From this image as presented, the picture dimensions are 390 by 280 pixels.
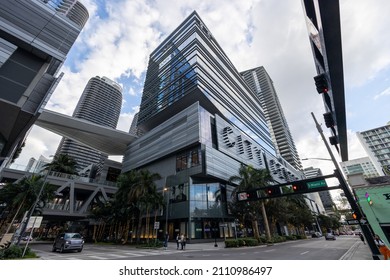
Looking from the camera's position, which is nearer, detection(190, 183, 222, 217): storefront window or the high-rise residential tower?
detection(190, 183, 222, 217): storefront window

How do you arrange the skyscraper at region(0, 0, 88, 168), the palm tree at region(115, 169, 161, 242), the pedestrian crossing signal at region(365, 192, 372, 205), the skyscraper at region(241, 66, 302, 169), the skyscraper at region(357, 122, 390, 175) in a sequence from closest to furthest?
the pedestrian crossing signal at region(365, 192, 372, 205) < the skyscraper at region(0, 0, 88, 168) < the palm tree at region(115, 169, 161, 242) < the skyscraper at region(357, 122, 390, 175) < the skyscraper at region(241, 66, 302, 169)

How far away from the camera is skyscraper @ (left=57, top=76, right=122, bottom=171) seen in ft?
396

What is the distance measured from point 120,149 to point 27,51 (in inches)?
1660

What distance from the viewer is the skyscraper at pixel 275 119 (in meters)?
116

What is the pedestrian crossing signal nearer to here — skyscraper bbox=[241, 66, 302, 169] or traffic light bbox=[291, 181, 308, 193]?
traffic light bbox=[291, 181, 308, 193]

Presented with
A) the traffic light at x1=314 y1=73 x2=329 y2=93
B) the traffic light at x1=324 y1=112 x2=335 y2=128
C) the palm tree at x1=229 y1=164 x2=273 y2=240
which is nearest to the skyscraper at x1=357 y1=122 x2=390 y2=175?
the palm tree at x1=229 y1=164 x2=273 y2=240

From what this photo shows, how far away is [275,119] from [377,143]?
51.0 meters

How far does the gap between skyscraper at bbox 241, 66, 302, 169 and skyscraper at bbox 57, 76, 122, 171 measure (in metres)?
104

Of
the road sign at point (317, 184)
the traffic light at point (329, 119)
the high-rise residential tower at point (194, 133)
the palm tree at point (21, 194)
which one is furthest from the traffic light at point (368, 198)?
the palm tree at point (21, 194)

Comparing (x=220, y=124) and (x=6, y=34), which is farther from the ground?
(x=220, y=124)

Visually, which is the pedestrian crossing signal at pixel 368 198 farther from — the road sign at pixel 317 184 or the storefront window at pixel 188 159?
the storefront window at pixel 188 159

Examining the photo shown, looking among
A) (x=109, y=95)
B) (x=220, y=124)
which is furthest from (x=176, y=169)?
(x=109, y=95)
